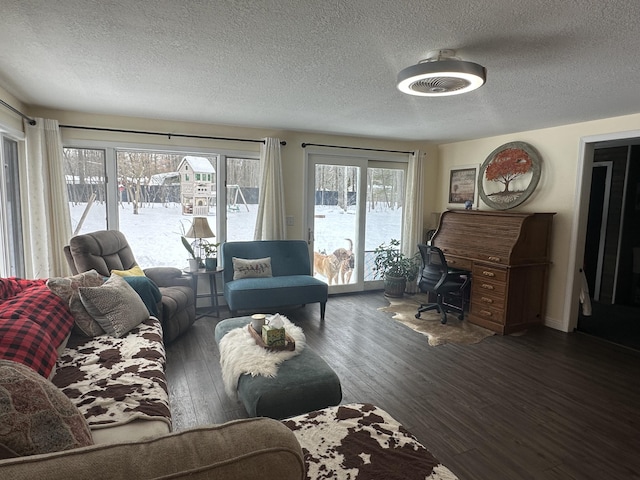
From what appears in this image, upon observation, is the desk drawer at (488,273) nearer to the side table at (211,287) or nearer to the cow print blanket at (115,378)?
the side table at (211,287)

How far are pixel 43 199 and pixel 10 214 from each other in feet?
1.03

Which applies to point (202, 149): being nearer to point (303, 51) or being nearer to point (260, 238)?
point (260, 238)

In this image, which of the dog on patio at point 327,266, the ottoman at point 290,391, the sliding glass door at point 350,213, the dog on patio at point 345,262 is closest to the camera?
the ottoman at point 290,391

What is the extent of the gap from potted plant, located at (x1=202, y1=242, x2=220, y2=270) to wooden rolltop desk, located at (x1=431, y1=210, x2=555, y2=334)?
3033mm

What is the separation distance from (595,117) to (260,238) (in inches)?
156

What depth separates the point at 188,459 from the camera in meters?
0.77

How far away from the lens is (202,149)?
15.1ft

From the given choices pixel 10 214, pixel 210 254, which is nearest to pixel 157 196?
pixel 210 254

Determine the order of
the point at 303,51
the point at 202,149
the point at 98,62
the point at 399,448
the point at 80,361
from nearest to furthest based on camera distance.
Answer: the point at 399,448 → the point at 80,361 → the point at 303,51 → the point at 98,62 → the point at 202,149

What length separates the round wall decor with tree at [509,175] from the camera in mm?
4430

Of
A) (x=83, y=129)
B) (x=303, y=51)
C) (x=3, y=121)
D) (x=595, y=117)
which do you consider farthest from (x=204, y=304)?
(x=595, y=117)

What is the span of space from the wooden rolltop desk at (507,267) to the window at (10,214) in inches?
190

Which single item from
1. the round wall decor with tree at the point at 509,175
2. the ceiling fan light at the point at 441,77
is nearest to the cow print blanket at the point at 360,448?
the ceiling fan light at the point at 441,77

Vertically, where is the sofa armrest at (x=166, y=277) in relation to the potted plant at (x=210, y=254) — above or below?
below
